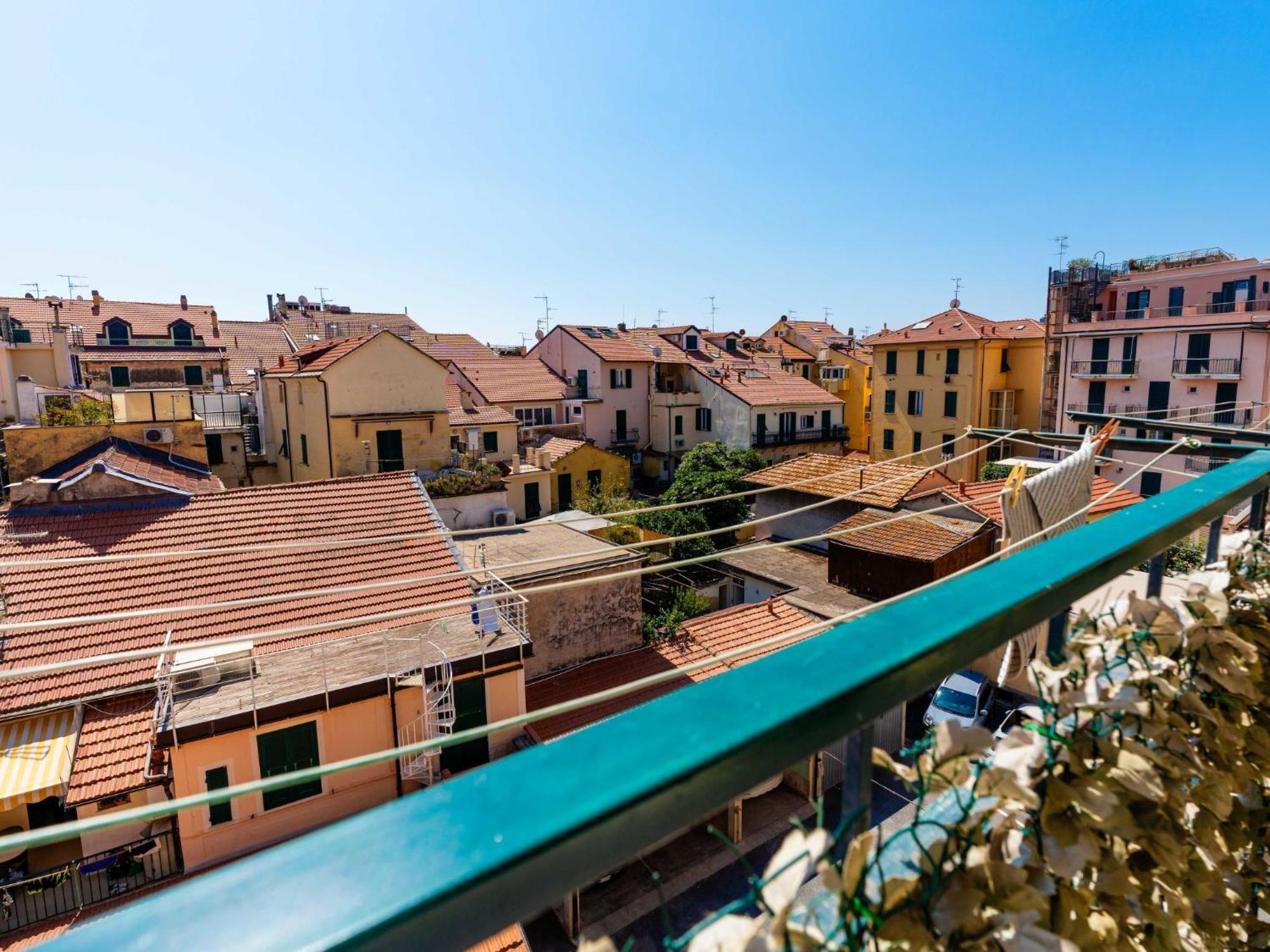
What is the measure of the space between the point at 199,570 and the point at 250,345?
86.6 ft

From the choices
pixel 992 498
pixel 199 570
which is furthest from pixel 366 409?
pixel 992 498

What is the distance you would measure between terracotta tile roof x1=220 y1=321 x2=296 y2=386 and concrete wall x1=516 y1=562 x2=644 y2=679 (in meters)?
23.1

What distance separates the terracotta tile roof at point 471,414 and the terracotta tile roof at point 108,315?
1328 cm

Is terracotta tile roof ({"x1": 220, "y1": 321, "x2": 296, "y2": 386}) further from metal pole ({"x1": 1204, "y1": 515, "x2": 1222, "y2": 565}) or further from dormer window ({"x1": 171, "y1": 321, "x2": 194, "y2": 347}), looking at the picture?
metal pole ({"x1": 1204, "y1": 515, "x2": 1222, "y2": 565})

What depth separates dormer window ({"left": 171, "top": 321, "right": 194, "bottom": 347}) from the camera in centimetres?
2955

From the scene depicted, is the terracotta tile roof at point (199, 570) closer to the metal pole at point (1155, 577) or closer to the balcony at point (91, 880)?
the balcony at point (91, 880)

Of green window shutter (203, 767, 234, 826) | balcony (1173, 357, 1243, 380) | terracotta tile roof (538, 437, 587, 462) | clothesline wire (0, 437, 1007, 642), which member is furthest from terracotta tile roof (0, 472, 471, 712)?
balcony (1173, 357, 1243, 380)

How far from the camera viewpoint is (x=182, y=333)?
97.2 ft

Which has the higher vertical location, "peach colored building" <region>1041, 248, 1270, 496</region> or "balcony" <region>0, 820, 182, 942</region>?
"peach colored building" <region>1041, 248, 1270, 496</region>

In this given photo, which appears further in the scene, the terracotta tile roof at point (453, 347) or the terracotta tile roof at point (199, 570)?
the terracotta tile roof at point (453, 347)

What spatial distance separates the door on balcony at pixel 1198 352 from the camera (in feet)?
72.9

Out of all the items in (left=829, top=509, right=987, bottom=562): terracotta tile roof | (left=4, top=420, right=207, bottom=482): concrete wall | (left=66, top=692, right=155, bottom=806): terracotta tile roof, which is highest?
(left=4, top=420, right=207, bottom=482): concrete wall

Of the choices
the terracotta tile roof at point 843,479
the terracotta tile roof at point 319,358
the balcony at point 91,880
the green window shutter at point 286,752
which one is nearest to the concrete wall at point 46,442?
the terracotta tile roof at point 319,358

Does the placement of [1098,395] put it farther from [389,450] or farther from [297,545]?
[297,545]
